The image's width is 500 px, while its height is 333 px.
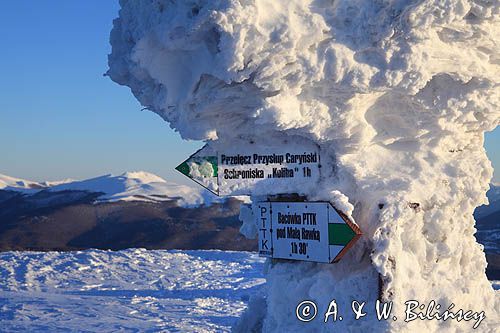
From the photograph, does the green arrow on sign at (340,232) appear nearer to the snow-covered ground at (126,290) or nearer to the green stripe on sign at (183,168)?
the green stripe on sign at (183,168)

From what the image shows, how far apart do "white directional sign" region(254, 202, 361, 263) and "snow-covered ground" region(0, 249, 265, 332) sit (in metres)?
4.46

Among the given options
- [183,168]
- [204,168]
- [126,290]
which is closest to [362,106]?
[204,168]

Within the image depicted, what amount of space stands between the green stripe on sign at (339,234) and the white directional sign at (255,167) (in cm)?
53

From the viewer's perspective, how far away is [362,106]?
4934 millimetres

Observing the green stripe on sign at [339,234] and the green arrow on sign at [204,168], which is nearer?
the green stripe on sign at [339,234]

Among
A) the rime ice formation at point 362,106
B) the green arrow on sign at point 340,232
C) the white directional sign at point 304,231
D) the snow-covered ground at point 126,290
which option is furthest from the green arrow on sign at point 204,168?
the snow-covered ground at point 126,290

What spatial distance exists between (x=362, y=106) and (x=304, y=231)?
1118 mm

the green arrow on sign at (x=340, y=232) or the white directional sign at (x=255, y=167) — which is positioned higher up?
the white directional sign at (x=255, y=167)

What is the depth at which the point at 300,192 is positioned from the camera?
16.9 feet

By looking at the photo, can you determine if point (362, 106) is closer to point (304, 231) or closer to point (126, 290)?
point (304, 231)

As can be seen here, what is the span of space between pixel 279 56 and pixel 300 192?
125 centimetres

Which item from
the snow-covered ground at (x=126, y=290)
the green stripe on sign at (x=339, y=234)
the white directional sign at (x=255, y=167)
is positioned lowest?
the snow-covered ground at (x=126, y=290)

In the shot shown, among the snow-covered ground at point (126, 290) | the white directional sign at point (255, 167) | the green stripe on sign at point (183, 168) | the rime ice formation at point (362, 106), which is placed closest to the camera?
the rime ice formation at point (362, 106)

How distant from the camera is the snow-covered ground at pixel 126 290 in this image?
9672mm
